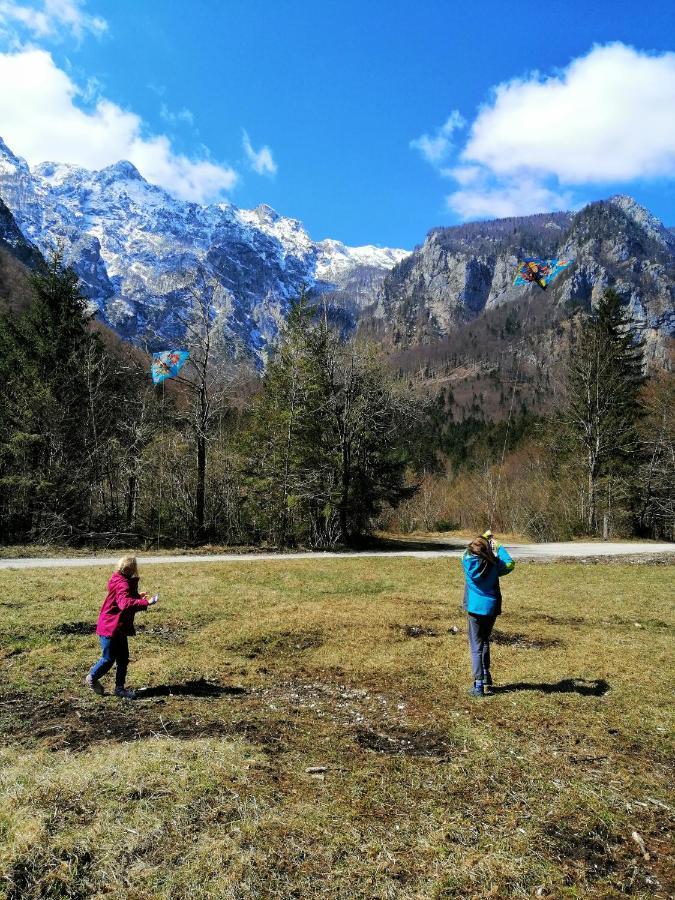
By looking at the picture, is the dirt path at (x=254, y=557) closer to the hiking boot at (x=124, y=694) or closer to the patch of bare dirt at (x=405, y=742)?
the hiking boot at (x=124, y=694)

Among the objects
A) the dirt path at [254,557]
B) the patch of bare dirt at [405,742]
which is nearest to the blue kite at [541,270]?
the dirt path at [254,557]

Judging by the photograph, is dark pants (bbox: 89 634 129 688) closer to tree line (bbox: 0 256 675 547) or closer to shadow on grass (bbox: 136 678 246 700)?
shadow on grass (bbox: 136 678 246 700)

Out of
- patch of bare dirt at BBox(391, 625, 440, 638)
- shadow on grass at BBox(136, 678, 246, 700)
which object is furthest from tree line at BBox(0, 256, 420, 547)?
shadow on grass at BBox(136, 678, 246, 700)

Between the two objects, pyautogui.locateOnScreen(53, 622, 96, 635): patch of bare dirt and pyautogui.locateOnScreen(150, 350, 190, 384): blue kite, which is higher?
pyautogui.locateOnScreen(150, 350, 190, 384): blue kite

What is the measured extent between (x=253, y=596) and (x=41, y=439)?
12.6 metres

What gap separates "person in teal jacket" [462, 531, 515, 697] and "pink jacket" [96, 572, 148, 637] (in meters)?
3.86

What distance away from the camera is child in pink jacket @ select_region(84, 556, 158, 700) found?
6.08 m

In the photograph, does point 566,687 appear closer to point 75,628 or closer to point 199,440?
point 75,628

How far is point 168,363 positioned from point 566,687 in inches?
692

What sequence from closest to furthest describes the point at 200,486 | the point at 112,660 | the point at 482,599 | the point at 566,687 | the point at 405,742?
the point at 405,742
the point at 112,660
the point at 482,599
the point at 566,687
the point at 200,486

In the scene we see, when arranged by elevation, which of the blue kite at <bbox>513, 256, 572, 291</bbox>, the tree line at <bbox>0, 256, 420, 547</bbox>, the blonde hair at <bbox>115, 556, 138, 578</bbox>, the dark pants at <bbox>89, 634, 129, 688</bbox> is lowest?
the dark pants at <bbox>89, 634, 129, 688</bbox>

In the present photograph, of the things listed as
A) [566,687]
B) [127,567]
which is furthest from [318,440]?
[566,687]

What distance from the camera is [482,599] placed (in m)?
6.26

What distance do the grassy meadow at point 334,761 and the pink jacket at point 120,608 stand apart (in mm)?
756
